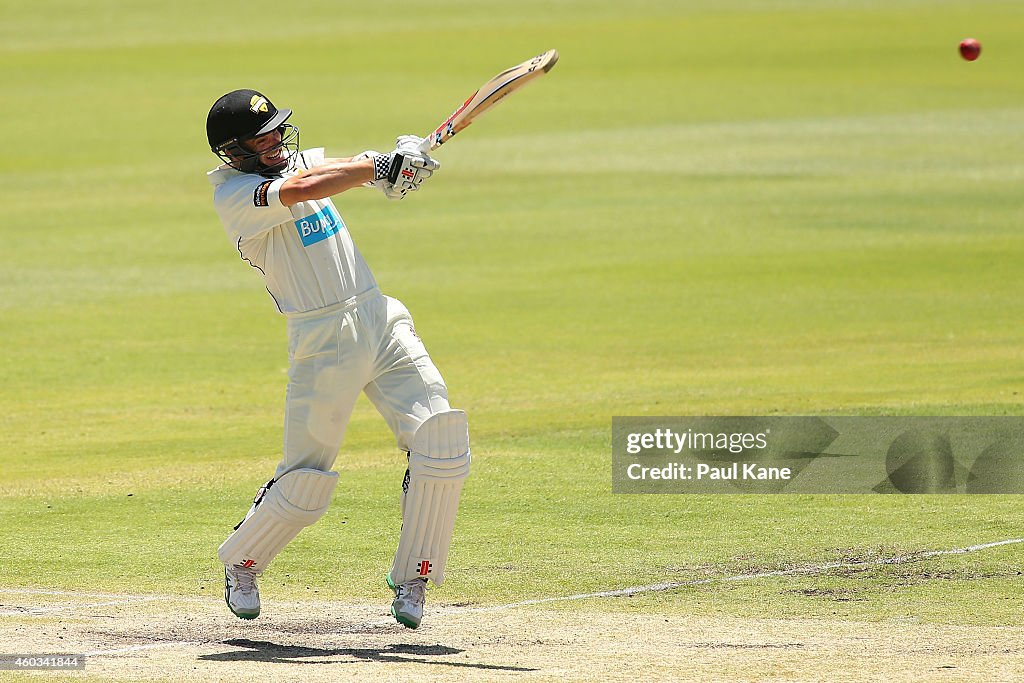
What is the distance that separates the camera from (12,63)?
141 feet

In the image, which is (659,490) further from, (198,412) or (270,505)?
(198,412)

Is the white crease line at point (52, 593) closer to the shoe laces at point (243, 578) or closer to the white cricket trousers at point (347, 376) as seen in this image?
the shoe laces at point (243, 578)

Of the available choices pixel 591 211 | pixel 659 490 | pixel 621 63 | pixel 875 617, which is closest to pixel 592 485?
pixel 659 490

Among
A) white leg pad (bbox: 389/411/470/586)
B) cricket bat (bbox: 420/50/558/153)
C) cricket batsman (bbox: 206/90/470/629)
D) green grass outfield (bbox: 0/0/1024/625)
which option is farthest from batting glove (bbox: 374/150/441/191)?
green grass outfield (bbox: 0/0/1024/625)

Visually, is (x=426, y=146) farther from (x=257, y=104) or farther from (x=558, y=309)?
(x=558, y=309)

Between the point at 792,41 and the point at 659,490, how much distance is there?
3799 cm

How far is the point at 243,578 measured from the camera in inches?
267

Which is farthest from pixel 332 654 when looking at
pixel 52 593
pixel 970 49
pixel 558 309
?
pixel 970 49

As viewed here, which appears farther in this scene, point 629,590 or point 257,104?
point 629,590

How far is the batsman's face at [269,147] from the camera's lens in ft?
22.2

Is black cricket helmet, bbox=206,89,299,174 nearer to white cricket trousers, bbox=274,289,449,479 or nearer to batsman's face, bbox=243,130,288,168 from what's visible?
batsman's face, bbox=243,130,288,168

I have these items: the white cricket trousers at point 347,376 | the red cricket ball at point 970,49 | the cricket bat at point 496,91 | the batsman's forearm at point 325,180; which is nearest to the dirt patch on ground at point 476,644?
the white cricket trousers at point 347,376

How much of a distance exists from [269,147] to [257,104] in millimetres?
190

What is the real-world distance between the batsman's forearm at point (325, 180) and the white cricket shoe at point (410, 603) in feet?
4.98
